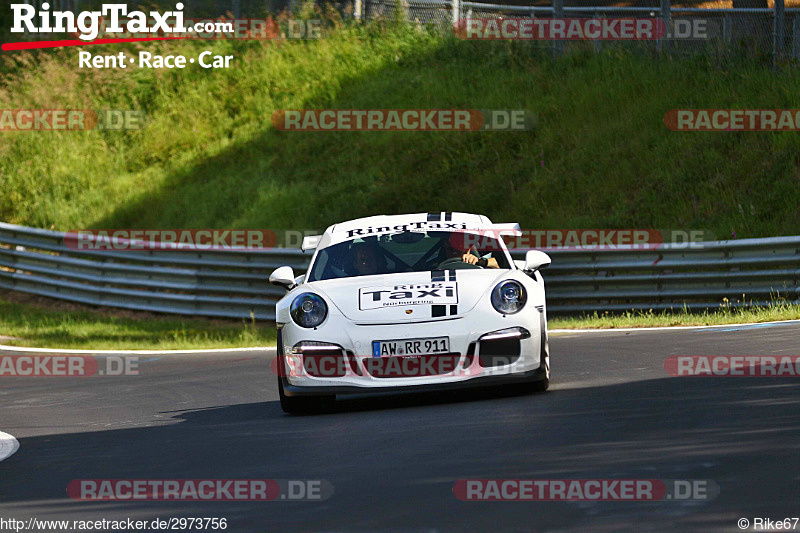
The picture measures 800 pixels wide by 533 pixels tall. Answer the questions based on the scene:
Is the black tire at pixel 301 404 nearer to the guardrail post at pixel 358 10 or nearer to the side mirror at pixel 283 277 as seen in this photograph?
the side mirror at pixel 283 277

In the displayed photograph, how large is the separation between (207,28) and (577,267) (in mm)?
18983

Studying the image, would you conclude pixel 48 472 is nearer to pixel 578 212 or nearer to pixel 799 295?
pixel 799 295

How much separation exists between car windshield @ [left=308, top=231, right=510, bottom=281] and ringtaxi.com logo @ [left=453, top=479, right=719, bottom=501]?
3.77 meters

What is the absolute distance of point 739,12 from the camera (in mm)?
22453

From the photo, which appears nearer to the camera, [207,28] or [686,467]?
[686,467]

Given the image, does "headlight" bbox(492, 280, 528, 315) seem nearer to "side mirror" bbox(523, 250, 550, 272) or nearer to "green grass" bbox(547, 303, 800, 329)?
"side mirror" bbox(523, 250, 550, 272)

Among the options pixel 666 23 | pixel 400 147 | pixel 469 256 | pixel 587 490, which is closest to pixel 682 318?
pixel 469 256

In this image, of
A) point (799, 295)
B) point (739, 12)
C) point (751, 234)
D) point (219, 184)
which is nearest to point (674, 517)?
point (799, 295)

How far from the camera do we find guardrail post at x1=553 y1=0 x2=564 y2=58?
24.1 metres

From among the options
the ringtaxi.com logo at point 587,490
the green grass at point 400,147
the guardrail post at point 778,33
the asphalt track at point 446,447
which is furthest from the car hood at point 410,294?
the guardrail post at point 778,33

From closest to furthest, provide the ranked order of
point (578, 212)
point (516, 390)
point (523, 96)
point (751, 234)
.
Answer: point (516, 390), point (751, 234), point (578, 212), point (523, 96)

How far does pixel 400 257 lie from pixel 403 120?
52.8ft

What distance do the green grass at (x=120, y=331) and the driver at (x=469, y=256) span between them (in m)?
6.94

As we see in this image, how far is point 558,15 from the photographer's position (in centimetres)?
2461
